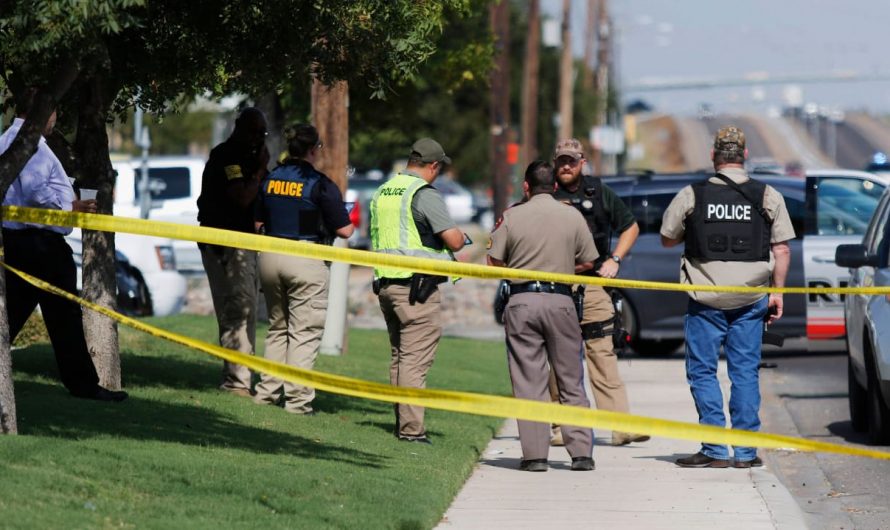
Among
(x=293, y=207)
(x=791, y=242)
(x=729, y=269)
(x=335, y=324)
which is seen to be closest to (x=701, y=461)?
(x=729, y=269)

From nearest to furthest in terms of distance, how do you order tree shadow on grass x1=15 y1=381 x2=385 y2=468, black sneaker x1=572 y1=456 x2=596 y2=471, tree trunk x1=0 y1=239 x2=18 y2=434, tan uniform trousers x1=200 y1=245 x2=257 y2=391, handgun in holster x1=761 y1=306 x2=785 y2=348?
1. tree trunk x1=0 y1=239 x2=18 y2=434
2. tree shadow on grass x1=15 y1=381 x2=385 y2=468
3. black sneaker x1=572 y1=456 x2=596 y2=471
4. handgun in holster x1=761 y1=306 x2=785 y2=348
5. tan uniform trousers x1=200 y1=245 x2=257 y2=391

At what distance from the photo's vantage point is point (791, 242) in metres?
16.7

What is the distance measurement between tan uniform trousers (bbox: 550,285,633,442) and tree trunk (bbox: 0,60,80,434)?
12.5ft

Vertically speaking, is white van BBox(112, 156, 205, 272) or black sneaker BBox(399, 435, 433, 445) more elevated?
white van BBox(112, 156, 205, 272)

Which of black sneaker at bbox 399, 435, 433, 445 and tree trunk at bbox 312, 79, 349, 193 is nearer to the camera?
black sneaker at bbox 399, 435, 433, 445

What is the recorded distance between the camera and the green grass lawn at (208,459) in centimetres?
673

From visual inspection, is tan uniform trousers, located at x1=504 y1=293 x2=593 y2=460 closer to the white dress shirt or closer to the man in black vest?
the man in black vest

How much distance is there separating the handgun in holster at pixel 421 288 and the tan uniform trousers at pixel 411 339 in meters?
0.04

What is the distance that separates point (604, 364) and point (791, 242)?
6.88m

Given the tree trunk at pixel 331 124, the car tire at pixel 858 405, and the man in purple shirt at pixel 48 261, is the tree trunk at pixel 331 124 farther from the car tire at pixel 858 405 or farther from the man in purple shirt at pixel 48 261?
the man in purple shirt at pixel 48 261

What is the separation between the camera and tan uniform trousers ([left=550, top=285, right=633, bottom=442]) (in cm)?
1030

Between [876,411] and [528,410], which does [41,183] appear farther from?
[876,411]

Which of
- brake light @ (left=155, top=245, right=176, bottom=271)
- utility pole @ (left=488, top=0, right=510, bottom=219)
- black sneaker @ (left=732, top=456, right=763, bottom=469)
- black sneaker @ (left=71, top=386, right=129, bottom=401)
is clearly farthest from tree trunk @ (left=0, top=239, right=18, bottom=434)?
utility pole @ (left=488, top=0, right=510, bottom=219)

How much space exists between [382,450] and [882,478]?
2.93 meters
